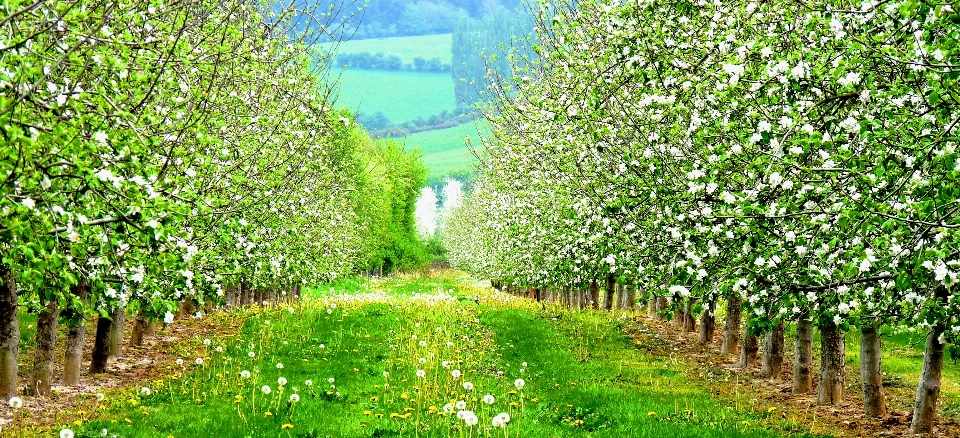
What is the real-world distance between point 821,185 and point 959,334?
2564mm

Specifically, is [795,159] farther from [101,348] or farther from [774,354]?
[101,348]

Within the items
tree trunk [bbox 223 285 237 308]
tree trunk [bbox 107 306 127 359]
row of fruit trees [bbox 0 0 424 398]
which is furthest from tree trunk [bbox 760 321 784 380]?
tree trunk [bbox 223 285 237 308]

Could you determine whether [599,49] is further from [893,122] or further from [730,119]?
[893,122]

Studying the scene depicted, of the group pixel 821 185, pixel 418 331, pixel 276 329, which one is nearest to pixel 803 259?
pixel 821 185

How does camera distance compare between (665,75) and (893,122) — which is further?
(665,75)

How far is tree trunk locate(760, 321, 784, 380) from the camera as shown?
19.1m

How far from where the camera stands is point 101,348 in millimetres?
18047

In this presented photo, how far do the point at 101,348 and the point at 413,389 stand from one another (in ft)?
25.9

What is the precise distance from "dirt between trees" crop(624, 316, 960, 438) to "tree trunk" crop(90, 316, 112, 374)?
13263 mm

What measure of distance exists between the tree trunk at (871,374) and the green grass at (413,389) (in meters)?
1.95

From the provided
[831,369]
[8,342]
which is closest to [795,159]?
[831,369]

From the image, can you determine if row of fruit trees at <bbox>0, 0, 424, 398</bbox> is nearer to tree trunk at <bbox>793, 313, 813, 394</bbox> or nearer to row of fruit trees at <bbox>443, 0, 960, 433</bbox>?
row of fruit trees at <bbox>443, 0, 960, 433</bbox>

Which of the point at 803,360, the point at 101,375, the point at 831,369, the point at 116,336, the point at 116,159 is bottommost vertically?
the point at 101,375

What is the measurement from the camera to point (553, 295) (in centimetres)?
6072
